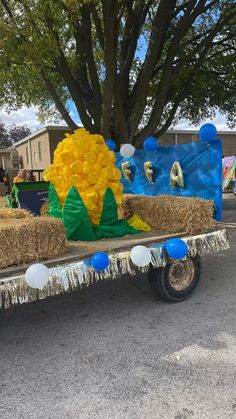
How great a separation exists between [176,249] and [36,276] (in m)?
1.44

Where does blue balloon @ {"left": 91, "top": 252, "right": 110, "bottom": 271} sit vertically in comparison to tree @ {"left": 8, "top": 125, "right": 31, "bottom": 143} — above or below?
below

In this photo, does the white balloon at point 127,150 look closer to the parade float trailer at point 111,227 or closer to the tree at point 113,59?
the parade float trailer at point 111,227

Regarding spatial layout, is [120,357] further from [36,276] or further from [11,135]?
[11,135]

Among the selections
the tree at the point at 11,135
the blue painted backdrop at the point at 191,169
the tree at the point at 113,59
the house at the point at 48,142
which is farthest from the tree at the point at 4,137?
the blue painted backdrop at the point at 191,169

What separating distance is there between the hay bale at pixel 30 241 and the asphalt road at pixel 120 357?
81 centimetres

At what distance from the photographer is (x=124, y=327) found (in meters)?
3.86

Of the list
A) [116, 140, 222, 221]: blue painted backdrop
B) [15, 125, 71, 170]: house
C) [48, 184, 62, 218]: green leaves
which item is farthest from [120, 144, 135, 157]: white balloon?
[15, 125, 71, 170]: house

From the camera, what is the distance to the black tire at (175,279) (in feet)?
14.2

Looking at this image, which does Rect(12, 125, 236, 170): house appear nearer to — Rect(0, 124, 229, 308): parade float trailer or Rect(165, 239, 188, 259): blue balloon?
Rect(0, 124, 229, 308): parade float trailer

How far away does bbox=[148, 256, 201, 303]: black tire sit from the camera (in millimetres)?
4328

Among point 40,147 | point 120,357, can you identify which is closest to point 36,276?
point 120,357

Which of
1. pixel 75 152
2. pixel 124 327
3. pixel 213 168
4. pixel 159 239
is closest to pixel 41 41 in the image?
pixel 75 152

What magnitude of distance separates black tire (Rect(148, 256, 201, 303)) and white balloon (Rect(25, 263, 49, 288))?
1.55 metres

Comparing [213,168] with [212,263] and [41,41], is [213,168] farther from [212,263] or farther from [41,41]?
[41,41]
